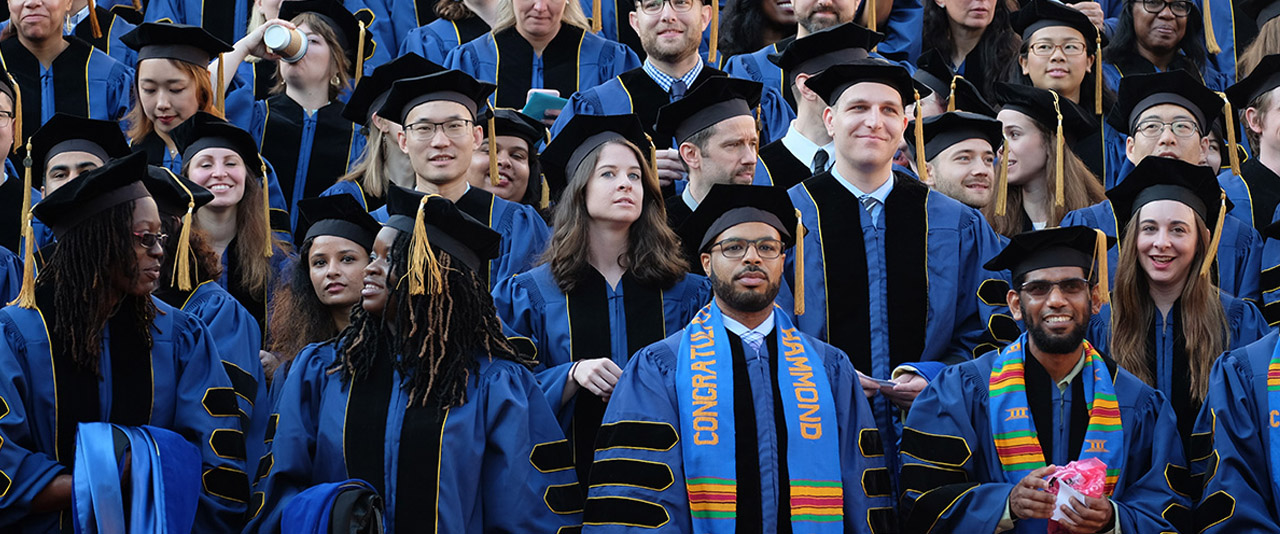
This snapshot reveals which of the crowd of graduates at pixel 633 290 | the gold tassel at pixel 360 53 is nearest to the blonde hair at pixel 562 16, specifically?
the crowd of graduates at pixel 633 290

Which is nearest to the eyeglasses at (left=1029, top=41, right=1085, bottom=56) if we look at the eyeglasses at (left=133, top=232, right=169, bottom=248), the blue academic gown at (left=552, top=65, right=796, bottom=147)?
the blue academic gown at (left=552, top=65, right=796, bottom=147)

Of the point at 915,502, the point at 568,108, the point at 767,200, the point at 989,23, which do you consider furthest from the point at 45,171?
the point at 989,23

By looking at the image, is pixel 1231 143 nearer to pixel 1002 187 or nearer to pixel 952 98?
pixel 1002 187

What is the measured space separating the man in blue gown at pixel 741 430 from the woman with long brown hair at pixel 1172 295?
1.29m

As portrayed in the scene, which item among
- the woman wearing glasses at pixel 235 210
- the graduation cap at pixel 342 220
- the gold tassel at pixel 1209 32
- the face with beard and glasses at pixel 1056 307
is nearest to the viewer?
the face with beard and glasses at pixel 1056 307

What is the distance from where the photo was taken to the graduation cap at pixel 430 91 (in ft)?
22.9

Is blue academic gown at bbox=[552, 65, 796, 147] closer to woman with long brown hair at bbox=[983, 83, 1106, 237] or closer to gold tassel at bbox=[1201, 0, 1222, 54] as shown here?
woman with long brown hair at bbox=[983, 83, 1106, 237]

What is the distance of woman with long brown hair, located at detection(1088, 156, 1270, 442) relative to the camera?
607 centimetres

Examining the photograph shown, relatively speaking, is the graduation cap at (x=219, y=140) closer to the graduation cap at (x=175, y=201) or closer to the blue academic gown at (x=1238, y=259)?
the graduation cap at (x=175, y=201)

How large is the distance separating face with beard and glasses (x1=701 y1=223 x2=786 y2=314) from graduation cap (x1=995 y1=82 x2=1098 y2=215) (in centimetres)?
189

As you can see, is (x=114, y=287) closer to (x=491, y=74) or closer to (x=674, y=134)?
(x=674, y=134)

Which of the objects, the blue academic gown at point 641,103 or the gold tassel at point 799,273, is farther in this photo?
the blue academic gown at point 641,103

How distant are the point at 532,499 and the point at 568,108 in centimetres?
313

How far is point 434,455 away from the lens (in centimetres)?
526
